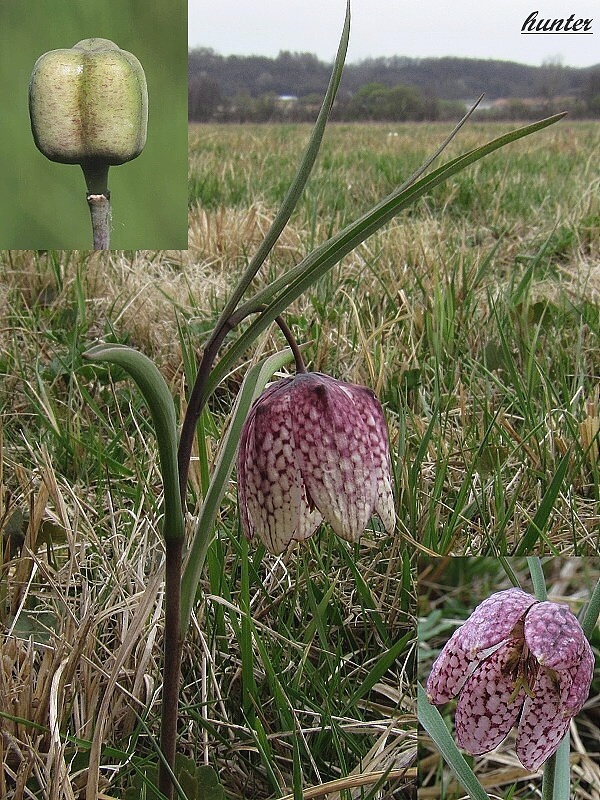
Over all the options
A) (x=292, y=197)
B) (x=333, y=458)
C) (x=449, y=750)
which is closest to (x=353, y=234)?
(x=292, y=197)

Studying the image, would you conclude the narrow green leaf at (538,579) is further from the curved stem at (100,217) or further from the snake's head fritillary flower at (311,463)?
the curved stem at (100,217)

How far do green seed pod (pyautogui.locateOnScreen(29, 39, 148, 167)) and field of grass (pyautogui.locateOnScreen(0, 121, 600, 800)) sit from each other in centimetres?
31

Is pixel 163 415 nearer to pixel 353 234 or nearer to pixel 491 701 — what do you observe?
pixel 353 234

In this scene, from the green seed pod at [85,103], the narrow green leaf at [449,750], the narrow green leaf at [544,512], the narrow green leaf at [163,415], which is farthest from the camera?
the green seed pod at [85,103]

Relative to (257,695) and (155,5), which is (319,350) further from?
(257,695)

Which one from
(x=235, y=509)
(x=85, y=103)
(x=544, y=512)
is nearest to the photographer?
(x=544, y=512)

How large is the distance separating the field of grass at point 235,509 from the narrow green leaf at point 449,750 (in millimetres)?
131

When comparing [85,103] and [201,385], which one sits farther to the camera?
[85,103]

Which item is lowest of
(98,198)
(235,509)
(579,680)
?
(235,509)

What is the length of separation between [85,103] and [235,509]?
1.96ft

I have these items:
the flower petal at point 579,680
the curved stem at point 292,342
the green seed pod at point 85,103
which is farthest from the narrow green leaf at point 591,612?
the green seed pod at point 85,103

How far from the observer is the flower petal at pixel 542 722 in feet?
2.16

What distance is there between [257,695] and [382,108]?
15.2 ft

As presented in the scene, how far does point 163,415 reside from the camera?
623 millimetres
